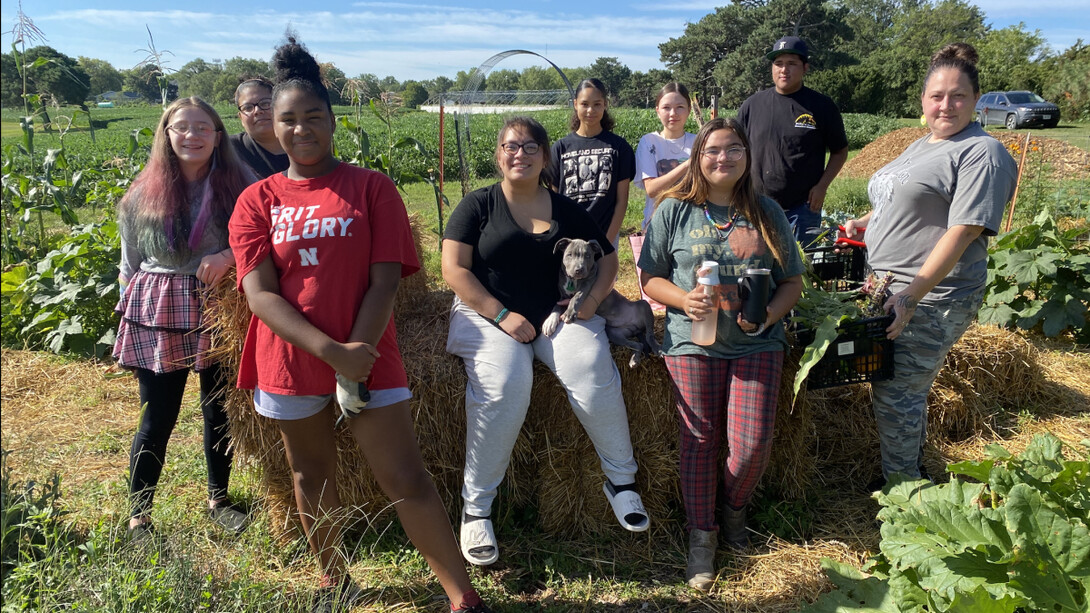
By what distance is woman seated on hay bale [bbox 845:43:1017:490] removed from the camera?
3.06 metres

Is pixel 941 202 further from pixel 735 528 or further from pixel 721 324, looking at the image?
pixel 735 528

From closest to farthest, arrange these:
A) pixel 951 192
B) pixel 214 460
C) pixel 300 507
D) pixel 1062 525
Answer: pixel 1062 525 < pixel 300 507 < pixel 951 192 < pixel 214 460

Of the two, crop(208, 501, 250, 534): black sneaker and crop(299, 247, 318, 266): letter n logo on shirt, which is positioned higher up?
crop(299, 247, 318, 266): letter n logo on shirt

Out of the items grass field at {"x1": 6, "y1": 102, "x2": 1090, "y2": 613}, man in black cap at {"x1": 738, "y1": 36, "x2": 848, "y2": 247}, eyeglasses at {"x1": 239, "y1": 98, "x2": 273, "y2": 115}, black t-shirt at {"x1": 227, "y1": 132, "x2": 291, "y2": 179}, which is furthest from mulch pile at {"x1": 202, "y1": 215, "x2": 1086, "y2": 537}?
man in black cap at {"x1": 738, "y1": 36, "x2": 848, "y2": 247}

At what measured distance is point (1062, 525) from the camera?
2.11m

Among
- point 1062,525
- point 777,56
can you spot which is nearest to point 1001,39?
point 777,56

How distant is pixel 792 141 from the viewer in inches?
191

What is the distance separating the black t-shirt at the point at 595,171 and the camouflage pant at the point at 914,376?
2.02m

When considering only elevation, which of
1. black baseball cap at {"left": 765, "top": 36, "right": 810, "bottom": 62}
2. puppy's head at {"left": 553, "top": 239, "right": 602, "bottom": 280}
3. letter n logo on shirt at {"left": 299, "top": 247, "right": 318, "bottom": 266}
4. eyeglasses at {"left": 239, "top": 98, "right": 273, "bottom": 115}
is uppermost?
black baseball cap at {"left": 765, "top": 36, "right": 810, "bottom": 62}

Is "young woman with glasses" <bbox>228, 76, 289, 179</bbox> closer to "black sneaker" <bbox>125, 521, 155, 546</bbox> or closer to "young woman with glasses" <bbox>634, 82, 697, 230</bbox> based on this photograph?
"black sneaker" <bbox>125, 521, 155, 546</bbox>

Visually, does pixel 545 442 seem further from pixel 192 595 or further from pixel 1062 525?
pixel 1062 525

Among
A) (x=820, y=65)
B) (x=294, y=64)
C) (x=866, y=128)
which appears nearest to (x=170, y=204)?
(x=294, y=64)

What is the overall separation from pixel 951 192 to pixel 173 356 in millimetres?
3705

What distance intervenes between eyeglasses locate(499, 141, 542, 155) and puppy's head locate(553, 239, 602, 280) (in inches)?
18.2
